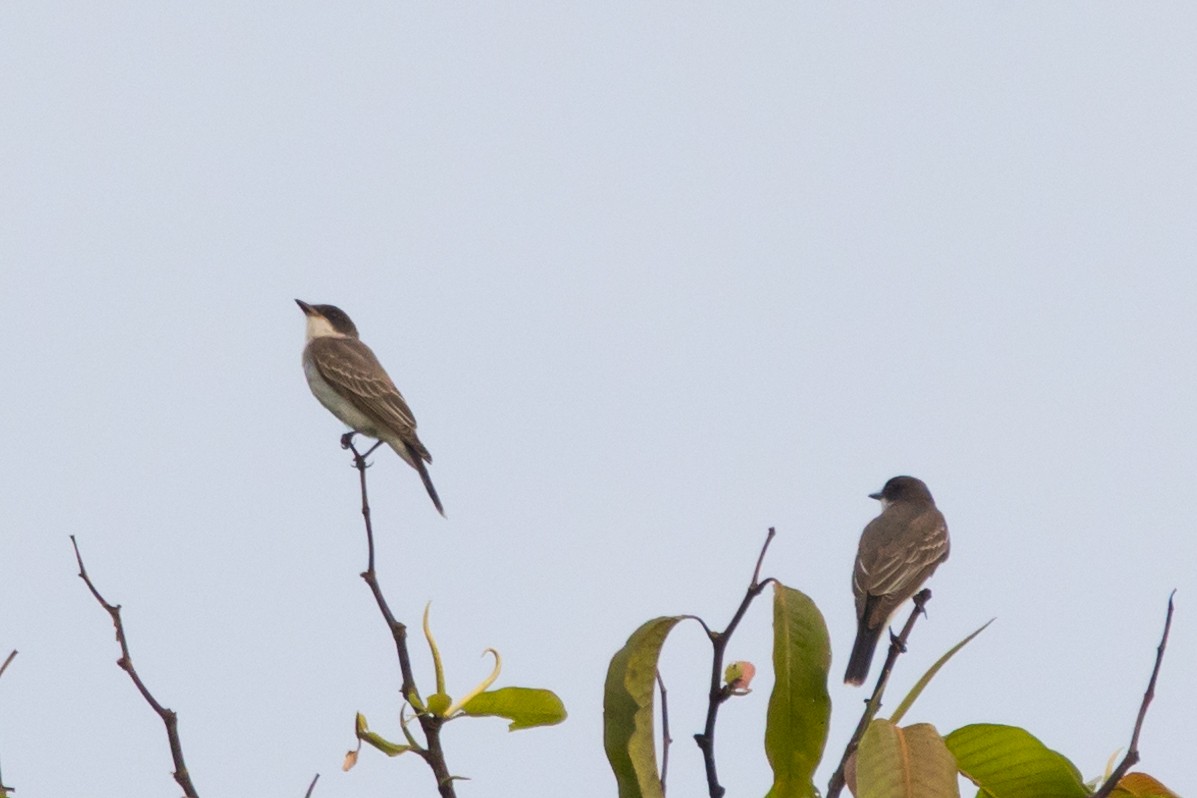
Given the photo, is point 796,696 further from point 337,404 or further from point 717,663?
point 337,404

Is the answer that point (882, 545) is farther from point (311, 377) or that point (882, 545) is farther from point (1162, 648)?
point (1162, 648)

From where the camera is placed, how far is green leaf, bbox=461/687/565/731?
10.8 feet

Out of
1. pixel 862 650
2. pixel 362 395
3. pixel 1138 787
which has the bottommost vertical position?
pixel 1138 787

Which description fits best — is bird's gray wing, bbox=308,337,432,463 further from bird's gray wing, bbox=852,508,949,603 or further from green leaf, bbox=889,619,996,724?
green leaf, bbox=889,619,996,724

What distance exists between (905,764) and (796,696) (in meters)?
0.33

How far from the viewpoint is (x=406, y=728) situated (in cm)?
320

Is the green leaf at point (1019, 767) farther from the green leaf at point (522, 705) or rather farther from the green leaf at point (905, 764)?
the green leaf at point (522, 705)

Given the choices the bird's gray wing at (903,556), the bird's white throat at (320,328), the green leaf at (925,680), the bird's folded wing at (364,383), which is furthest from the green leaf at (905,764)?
the bird's white throat at (320,328)

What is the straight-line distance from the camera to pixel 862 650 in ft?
28.7

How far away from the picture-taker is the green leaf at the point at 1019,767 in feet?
9.93

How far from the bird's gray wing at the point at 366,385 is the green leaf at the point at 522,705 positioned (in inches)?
297

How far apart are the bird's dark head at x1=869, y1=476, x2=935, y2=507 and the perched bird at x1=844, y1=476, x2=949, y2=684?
0.58 metres

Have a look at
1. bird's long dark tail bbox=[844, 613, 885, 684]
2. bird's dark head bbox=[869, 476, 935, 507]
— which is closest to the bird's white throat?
bird's dark head bbox=[869, 476, 935, 507]

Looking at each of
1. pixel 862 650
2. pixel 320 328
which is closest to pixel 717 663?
pixel 862 650
